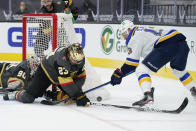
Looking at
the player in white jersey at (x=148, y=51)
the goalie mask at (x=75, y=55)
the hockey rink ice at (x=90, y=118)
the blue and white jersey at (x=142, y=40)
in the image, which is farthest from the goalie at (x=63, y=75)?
the blue and white jersey at (x=142, y=40)

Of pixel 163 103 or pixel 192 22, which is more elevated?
pixel 192 22

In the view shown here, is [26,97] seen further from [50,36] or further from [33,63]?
[50,36]

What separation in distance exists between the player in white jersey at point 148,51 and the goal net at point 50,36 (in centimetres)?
49

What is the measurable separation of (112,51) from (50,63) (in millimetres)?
3589

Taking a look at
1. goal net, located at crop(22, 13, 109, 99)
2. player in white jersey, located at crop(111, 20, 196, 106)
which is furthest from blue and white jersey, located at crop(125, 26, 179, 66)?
goal net, located at crop(22, 13, 109, 99)

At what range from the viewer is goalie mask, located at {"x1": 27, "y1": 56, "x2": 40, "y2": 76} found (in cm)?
433

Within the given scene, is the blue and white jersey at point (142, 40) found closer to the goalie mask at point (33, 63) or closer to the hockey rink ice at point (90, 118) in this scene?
the hockey rink ice at point (90, 118)

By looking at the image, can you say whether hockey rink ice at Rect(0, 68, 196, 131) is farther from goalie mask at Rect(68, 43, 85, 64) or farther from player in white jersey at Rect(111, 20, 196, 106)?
goalie mask at Rect(68, 43, 85, 64)

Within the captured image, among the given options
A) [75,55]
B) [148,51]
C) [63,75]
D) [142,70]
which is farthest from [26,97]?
[148,51]

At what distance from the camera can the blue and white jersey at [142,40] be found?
3713 millimetres

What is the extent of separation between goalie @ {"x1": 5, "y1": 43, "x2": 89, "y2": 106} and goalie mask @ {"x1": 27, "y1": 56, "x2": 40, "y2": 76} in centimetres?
40

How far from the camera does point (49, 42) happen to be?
4.41 meters

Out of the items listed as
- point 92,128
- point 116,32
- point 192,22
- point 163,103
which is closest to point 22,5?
point 116,32

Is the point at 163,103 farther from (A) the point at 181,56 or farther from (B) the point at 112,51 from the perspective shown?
(B) the point at 112,51
